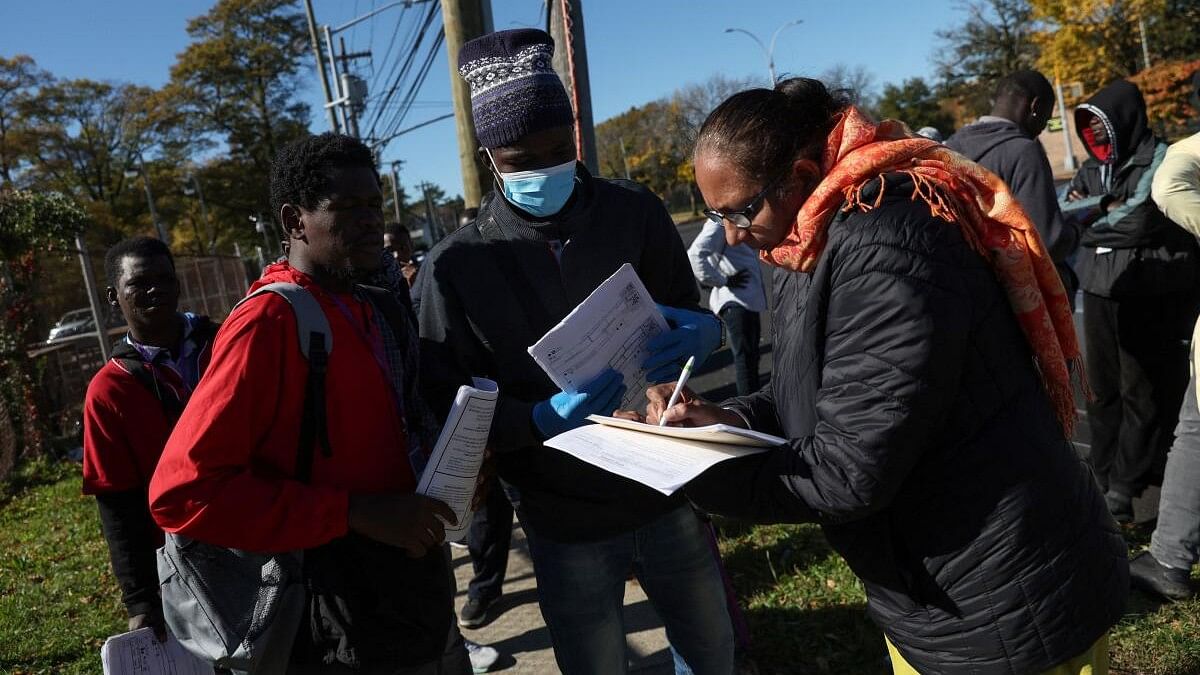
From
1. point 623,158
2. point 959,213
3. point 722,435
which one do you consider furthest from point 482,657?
point 623,158

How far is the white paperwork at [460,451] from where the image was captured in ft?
6.21

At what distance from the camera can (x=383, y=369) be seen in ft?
6.47

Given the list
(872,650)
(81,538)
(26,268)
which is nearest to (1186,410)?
(872,650)

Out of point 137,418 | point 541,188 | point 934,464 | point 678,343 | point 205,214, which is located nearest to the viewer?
point 934,464

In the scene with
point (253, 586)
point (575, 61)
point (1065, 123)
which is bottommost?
point (253, 586)

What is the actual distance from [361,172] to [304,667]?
116cm

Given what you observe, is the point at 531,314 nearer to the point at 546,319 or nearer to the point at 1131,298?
the point at 546,319

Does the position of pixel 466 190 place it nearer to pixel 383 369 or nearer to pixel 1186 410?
pixel 383 369

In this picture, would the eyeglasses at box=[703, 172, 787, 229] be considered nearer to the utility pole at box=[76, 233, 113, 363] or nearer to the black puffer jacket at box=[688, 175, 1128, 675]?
the black puffer jacket at box=[688, 175, 1128, 675]

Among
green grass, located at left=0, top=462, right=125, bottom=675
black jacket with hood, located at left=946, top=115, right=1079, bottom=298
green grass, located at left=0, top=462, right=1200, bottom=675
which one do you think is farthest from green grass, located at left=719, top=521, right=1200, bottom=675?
green grass, located at left=0, top=462, right=125, bottom=675

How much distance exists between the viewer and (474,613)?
4.16 metres

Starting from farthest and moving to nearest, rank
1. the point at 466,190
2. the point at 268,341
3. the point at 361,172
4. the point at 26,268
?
the point at 26,268
the point at 466,190
the point at 361,172
the point at 268,341

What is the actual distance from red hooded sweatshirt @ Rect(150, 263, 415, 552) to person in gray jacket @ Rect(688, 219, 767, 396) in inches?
179

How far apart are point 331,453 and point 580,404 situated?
589 mm
